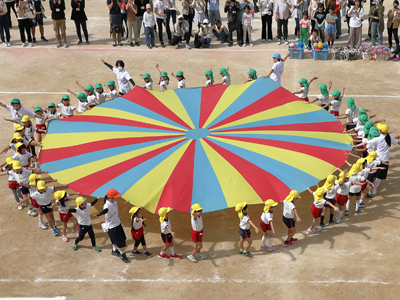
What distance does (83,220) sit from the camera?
376 inches

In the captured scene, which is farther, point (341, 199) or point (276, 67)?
point (276, 67)

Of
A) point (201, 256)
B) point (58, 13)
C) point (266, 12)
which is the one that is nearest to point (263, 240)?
point (201, 256)

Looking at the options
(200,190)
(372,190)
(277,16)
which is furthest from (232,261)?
(277,16)

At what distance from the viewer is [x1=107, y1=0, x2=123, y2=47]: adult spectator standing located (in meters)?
20.5

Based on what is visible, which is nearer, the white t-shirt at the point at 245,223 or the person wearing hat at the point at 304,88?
the white t-shirt at the point at 245,223

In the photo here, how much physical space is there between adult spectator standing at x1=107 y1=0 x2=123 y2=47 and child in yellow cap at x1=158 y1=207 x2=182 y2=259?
1367 centimetres

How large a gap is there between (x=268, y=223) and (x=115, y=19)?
14445mm

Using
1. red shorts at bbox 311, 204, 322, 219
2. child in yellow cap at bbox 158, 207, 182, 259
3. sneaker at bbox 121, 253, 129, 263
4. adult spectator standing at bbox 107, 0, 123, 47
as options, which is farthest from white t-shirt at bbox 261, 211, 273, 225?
adult spectator standing at bbox 107, 0, 123, 47

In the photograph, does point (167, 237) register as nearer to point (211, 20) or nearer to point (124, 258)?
point (124, 258)

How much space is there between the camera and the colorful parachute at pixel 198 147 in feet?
33.2

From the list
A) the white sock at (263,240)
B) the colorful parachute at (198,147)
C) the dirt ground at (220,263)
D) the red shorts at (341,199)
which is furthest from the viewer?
the red shorts at (341,199)

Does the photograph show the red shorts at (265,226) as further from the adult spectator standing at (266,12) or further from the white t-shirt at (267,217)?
the adult spectator standing at (266,12)

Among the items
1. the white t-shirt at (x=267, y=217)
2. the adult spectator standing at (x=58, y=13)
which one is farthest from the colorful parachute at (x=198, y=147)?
the adult spectator standing at (x=58, y=13)

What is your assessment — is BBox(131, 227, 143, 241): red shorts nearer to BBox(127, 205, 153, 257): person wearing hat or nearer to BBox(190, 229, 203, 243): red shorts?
BBox(127, 205, 153, 257): person wearing hat
